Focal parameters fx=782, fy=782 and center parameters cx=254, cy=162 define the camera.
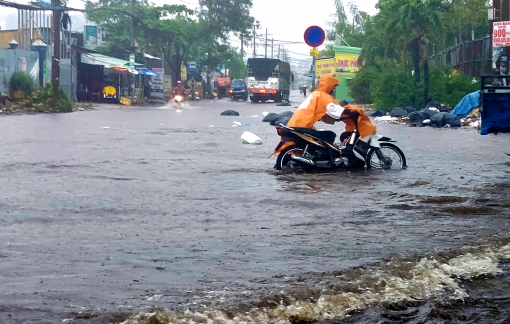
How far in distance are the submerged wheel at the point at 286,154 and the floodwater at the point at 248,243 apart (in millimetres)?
286

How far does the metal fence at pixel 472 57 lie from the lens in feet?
104

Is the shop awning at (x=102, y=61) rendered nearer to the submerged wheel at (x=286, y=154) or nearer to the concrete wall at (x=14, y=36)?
the concrete wall at (x=14, y=36)

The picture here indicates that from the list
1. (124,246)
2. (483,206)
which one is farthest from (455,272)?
(483,206)

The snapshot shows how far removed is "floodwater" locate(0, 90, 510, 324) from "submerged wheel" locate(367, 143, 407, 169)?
0.22 meters

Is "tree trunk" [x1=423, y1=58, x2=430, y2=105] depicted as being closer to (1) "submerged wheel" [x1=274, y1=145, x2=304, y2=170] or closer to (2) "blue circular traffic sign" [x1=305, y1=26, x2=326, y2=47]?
(2) "blue circular traffic sign" [x1=305, y1=26, x2=326, y2=47]

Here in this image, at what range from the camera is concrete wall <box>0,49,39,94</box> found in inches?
1285

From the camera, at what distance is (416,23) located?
3023cm

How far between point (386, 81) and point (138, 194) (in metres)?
23.8

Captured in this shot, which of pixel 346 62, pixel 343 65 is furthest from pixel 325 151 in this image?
pixel 346 62

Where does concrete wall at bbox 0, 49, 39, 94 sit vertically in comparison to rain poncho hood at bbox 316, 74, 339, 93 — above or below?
above

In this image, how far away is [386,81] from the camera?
31281 mm

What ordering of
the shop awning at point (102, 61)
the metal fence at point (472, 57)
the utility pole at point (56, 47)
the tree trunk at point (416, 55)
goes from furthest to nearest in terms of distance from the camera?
1. the shop awning at point (102, 61)
2. the metal fence at point (472, 57)
3. the utility pole at point (56, 47)
4. the tree trunk at point (416, 55)

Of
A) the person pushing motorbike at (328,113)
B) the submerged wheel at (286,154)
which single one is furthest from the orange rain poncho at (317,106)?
the submerged wheel at (286,154)

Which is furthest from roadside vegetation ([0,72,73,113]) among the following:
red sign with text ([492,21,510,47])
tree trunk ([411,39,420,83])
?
red sign with text ([492,21,510,47])
